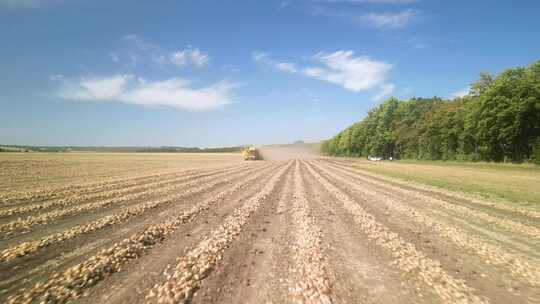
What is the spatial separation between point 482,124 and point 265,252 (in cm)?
6104

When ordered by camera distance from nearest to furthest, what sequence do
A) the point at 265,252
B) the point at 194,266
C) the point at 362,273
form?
1. the point at 362,273
2. the point at 194,266
3. the point at 265,252

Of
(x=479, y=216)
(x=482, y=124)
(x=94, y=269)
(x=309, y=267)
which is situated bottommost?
(x=479, y=216)

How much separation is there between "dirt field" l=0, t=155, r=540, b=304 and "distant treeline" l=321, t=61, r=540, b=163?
45068 mm

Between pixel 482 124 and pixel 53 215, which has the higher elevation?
pixel 482 124

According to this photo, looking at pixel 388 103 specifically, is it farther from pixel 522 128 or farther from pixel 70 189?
pixel 70 189

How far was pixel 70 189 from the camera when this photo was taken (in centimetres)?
1833

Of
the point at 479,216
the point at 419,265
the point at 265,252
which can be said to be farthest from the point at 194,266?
the point at 479,216

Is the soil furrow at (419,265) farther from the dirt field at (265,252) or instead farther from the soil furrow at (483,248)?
the soil furrow at (483,248)

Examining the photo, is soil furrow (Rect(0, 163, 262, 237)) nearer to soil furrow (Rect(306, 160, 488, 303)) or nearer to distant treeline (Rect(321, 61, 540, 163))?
soil furrow (Rect(306, 160, 488, 303))

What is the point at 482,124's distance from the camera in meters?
48.1

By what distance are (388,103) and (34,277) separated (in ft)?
362

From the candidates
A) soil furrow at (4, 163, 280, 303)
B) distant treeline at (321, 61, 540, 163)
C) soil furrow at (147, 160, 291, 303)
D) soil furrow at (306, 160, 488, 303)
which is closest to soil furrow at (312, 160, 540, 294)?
soil furrow at (306, 160, 488, 303)

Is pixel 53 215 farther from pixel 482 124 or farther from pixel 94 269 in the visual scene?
pixel 482 124

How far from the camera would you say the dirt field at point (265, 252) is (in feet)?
17.8
